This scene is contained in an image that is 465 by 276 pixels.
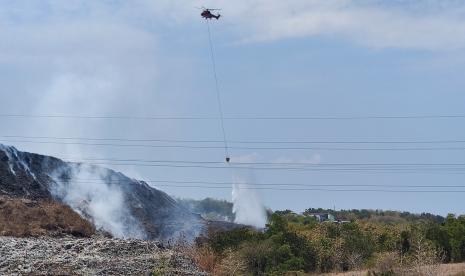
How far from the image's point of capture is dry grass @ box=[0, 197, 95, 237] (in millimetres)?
37375

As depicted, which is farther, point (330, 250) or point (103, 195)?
point (103, 195)

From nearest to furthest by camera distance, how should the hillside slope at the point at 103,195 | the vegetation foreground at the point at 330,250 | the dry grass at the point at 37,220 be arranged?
the vegetation foreground at the point at 330,250 → the dry grass at the point at 37,220 → the hillside slope at the point at 103,195

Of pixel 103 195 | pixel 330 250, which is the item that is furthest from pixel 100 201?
pixel 330 250

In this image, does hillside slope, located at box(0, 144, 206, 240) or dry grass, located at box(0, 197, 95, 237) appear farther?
hillside slope, located at box(0, 144, 206, 240)

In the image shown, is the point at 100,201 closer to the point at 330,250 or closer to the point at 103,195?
the point at 103,195

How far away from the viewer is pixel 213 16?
33.9 metres

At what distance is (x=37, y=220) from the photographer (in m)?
38.8

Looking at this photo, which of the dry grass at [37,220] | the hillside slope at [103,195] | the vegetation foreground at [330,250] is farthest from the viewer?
the hillside slope at [103,195]

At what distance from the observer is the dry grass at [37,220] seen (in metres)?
37.4

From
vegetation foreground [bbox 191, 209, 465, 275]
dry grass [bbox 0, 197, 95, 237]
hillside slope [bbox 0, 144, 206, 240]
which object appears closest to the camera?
vegetation foreground [bbox 191, 209, 465, 275]

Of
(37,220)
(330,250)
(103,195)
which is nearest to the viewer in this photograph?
(37,220)

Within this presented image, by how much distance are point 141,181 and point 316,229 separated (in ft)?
55.4

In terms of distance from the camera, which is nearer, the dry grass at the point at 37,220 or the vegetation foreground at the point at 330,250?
the vegetation foreground at the point at 330,250

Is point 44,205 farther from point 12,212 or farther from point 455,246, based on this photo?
point 455,246
